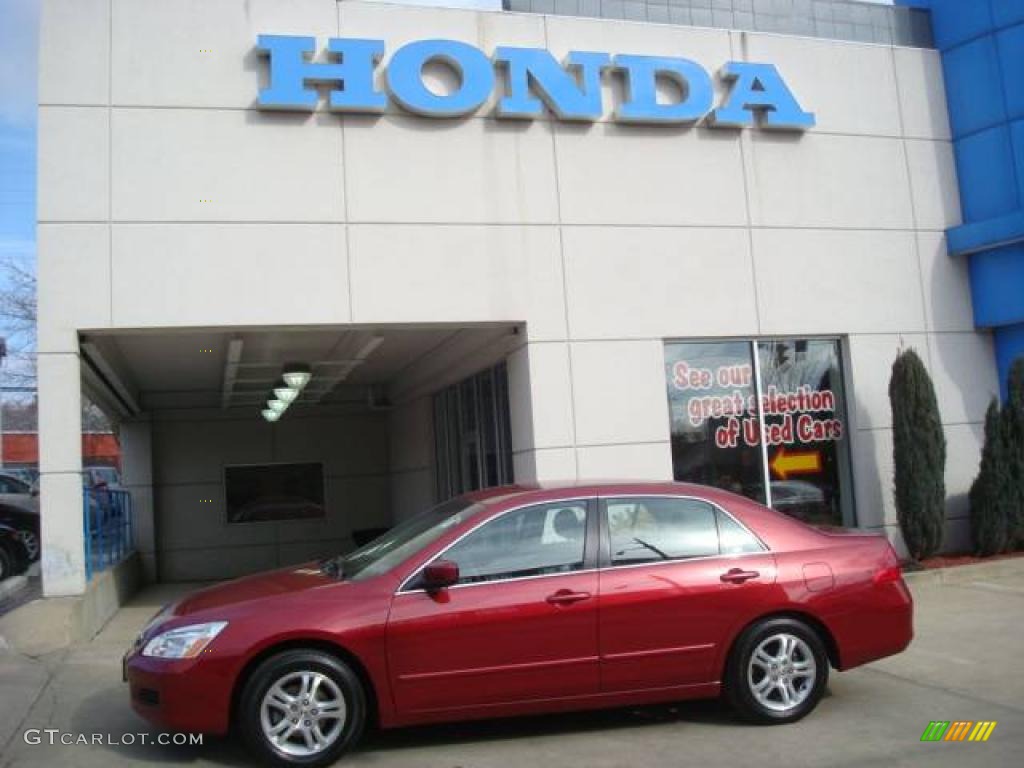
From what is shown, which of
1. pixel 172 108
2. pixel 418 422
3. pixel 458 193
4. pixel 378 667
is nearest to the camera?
pixel 378 667

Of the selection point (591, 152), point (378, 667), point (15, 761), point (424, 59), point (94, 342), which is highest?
point (424, 59)

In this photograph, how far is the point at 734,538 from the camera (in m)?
6.25

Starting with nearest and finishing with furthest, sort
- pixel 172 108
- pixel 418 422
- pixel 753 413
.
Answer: pixel 172 108 → pixel 753 413 → pixel 418 422

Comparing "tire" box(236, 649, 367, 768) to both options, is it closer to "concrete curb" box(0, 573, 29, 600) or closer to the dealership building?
the dealership building

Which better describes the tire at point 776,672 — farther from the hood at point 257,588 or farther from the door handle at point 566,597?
the hood at point 257,588

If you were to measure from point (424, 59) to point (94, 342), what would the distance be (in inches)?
176

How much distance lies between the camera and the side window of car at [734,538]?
20.4ft

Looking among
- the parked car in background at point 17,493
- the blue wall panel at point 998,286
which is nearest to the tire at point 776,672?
the blue wall panel at point 998,286

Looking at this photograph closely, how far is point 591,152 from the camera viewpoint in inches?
432

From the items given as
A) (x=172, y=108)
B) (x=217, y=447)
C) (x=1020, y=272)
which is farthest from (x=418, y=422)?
(x=1020, y=272)

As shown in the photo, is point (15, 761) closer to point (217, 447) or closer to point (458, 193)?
point (458, 193)

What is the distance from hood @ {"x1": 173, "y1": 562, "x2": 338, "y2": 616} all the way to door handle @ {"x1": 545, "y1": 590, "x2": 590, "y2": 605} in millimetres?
1259

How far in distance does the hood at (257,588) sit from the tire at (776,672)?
2.47m

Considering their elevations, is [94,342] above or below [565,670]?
above
